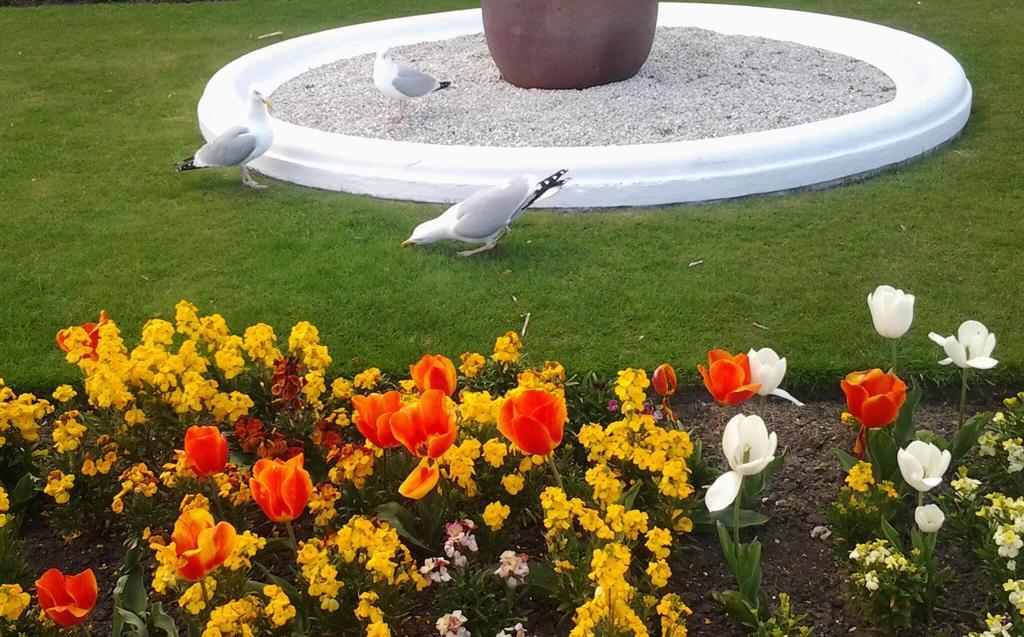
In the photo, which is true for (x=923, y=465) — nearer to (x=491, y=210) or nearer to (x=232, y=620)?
(x=232, y=620)

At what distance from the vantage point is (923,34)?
7586mm

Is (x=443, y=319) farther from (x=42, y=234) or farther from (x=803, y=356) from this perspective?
(x=42, y=234)

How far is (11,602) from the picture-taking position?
6.89 feet

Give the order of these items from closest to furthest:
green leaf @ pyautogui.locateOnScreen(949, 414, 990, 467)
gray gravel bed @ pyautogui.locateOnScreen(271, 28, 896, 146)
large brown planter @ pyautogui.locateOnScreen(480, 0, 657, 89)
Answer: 1. green leaf @ pyautogui.locateOnScreen(949, 414, 990, 467)
2. gray gravel bed @ pyautogui.locateOnScreen(271, 28, 896, 146)
3. large brown planter @ pyautogui.locateOnScreen(480, 0, 657, 89)

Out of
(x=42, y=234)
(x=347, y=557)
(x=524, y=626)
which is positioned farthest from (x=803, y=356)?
(x=42, y=234)

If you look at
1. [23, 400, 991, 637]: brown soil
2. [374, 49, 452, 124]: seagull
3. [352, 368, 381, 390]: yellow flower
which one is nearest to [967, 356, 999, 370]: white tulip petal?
[23, 400, 991, 637]: brown soil

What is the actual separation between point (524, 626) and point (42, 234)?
342cm

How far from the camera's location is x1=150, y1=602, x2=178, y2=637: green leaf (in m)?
2.21

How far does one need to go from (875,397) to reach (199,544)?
5.07 feet

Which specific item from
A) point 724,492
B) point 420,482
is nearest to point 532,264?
point 420,482

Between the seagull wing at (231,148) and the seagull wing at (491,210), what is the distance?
1.44 metres

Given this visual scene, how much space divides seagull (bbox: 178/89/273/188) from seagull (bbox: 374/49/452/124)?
0.76m

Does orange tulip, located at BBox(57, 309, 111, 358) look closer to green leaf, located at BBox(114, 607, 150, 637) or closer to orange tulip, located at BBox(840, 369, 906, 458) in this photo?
green leaf, located at BBox(114, 607, 150, 637)

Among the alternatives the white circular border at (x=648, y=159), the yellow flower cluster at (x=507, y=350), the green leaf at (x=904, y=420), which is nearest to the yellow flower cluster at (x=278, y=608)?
the yellow flower cluster at (x=507, y=350)
